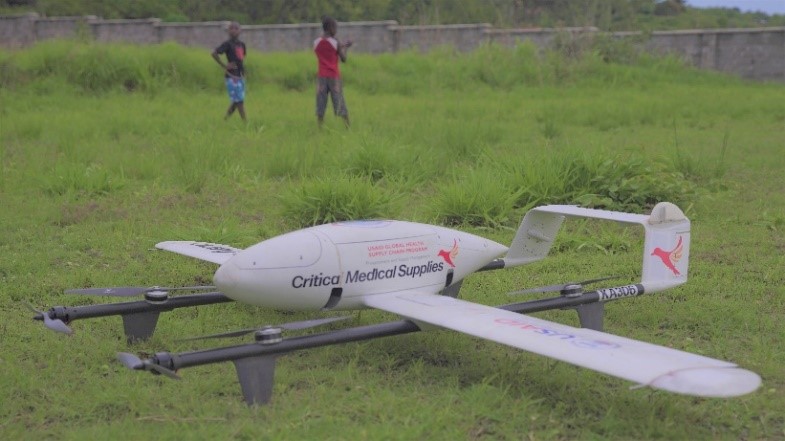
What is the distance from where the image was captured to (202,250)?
479 centimetres

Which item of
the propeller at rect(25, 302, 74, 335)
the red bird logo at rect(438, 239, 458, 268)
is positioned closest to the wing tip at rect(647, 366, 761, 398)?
the red bird logo at rect(438, 239, 458, 268)

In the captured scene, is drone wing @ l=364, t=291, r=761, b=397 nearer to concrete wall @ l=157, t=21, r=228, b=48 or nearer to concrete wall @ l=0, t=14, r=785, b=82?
concrete wall @ l=0, t=14, r=785, b=82

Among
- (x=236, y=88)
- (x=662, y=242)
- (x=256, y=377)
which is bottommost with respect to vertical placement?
(x=236, y=88)

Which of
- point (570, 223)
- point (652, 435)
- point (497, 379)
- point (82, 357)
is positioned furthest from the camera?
point (570, 223)

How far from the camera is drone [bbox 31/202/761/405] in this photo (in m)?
3.16

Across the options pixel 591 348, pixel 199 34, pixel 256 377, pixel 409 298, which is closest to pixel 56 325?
pixel 256 377

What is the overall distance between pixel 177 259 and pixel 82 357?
63.1 inches

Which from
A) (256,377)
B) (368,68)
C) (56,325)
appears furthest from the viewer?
(368,68)

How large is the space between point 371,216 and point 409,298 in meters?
2.26

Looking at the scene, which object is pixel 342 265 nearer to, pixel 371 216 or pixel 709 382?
pixel 709 382

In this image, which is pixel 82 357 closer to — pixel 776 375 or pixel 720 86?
pixel 776 375

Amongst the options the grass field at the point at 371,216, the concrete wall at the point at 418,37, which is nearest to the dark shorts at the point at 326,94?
the grass field at the point at 371,216

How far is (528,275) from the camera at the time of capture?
17.3 feet

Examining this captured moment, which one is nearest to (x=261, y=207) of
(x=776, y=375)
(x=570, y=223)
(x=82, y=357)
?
(x=570, y=223)
